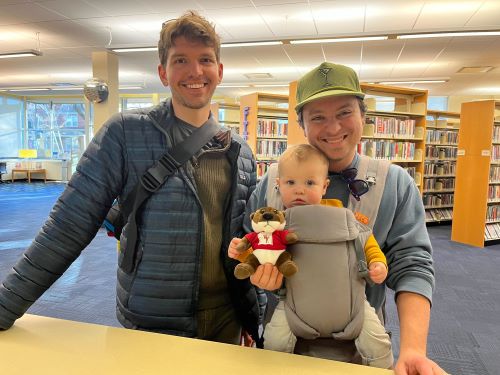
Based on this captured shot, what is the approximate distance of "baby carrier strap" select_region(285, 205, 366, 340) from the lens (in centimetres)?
105

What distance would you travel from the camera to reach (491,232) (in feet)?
22.5

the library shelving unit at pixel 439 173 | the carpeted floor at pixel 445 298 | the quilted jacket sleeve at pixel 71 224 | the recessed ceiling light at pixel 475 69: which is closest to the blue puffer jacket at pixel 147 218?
the quilted jacket sleeve at pixel 71 224

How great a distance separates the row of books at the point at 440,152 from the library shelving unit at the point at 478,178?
4.51 ft

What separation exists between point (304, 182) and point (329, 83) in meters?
0.34

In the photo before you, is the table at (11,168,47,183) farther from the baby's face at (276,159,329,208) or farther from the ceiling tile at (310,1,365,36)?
the baby's face at (276,159,329,208)

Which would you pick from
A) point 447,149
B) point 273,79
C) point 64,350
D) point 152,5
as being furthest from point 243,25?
point 64,350

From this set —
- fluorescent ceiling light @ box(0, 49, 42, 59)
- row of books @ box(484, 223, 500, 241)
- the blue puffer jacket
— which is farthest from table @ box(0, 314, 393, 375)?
fluorescent ceiling light @ box(0, 49, 42, 59)

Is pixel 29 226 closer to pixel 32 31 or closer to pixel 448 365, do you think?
pixel 32 31

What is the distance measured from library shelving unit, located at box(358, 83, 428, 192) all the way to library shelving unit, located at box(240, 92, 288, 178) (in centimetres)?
147

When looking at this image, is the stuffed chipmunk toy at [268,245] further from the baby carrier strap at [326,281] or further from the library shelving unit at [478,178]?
the library shelving unit at [478,178]

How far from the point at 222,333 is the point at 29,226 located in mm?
7357

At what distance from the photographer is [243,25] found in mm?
6348

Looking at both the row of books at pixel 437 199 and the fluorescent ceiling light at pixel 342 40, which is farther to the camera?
the row of books at pixel 437 199

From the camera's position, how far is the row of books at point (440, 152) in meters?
8.49
